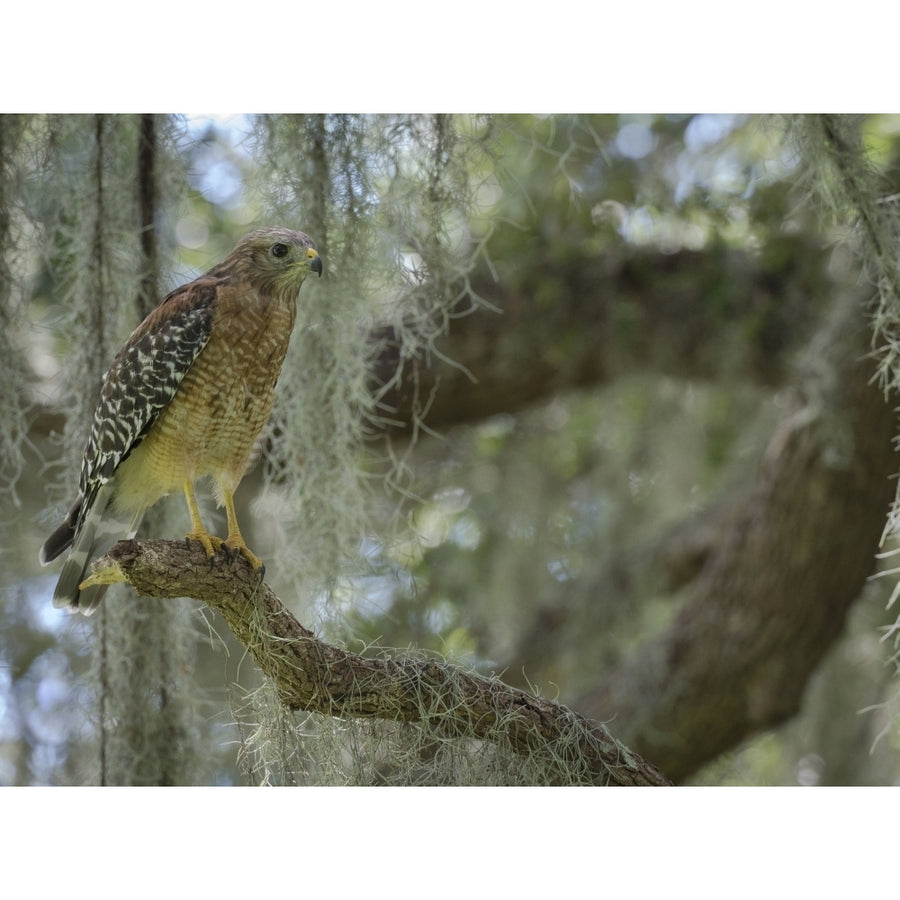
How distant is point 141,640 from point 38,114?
3.68ft

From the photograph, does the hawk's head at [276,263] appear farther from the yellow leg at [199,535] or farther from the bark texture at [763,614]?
the bark texture at [763,614]

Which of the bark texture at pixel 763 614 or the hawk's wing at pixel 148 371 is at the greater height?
the hawk's wing at pixel 148 371

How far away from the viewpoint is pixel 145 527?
239 centimetres

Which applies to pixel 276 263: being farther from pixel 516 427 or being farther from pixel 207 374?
pixel 516 427

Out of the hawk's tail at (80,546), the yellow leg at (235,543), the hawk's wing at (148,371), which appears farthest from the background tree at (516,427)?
the hawk's wing at (148,371)

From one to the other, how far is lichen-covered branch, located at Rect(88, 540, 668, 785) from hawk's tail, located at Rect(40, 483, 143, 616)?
0.31 m

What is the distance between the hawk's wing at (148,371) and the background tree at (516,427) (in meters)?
0.38

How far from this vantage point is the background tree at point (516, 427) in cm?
232

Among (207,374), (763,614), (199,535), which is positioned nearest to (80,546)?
(199,535)

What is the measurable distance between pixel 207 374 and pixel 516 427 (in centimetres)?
225

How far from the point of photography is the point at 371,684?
181cm

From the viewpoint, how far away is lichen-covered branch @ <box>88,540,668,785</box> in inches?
66.0

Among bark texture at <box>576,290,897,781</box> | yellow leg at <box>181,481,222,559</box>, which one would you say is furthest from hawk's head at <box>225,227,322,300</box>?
bark texture at <box>576,290,897,781</box>
